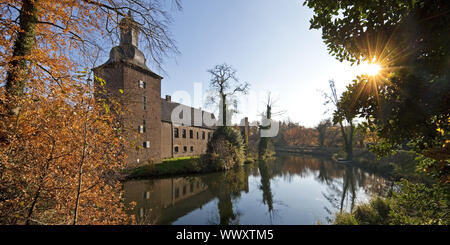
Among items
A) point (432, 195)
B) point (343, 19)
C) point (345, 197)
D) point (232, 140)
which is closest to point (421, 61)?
point (343, 19)

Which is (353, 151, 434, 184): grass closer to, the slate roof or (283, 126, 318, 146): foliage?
the slate roof

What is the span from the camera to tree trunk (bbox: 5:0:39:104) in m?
4.17

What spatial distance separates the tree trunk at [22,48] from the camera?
13.7 ft

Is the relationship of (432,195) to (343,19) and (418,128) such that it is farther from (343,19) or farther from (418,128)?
(343,19)

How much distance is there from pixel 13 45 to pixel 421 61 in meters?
8.34

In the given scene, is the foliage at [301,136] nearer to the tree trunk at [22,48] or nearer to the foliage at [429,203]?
the foliage at [429,203]

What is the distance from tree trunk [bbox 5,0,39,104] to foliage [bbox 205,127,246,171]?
48.7ft

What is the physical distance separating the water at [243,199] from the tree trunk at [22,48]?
16.3ft

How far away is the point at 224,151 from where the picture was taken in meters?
19.1

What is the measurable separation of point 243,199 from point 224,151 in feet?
30.0

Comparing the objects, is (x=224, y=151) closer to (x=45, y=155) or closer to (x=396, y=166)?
(x=396, y=166)

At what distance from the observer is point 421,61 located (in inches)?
90.6

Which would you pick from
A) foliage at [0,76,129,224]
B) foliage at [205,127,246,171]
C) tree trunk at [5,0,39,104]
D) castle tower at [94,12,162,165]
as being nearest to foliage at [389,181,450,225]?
foliage at [0,76,129,224]

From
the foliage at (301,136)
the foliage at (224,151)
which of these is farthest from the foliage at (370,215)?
the foliage at (301,136)
